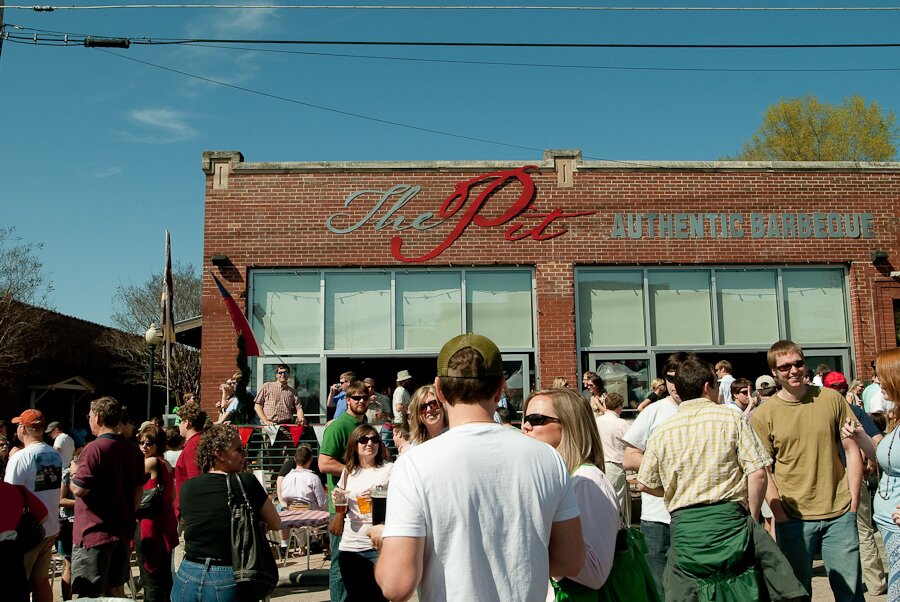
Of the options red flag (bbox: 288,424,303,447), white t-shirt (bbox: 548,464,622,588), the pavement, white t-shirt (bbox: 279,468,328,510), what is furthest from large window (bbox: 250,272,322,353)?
white t-shirt (bbox: 548,464,622,588)

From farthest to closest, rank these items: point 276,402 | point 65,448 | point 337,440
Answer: point 276,402 < point 65,448 < point 337,440

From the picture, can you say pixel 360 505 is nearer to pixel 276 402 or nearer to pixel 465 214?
pixel 276 402

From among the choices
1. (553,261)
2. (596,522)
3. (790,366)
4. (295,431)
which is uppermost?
(553,261)

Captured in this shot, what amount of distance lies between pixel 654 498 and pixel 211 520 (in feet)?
9.97

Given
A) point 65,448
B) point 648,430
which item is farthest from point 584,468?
point 65,448

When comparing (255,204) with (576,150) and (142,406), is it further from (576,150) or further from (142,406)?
(142,406)

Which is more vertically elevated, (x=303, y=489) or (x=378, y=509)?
(x=378, y=509)

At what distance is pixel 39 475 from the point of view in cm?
692

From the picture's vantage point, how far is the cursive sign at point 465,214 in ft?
51.4

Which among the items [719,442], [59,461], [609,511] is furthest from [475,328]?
[609,511]

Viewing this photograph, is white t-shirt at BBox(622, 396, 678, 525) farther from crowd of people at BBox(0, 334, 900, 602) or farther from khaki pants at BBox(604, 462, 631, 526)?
khaki pants at BBox(604, 462, 631, 526)

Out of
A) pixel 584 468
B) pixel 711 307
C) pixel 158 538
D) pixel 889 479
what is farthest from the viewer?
pixel 711 307

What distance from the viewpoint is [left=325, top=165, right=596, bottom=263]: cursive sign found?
15.7 metres

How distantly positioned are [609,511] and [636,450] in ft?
7.74
